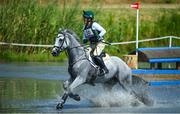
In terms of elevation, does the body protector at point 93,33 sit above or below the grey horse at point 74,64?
above

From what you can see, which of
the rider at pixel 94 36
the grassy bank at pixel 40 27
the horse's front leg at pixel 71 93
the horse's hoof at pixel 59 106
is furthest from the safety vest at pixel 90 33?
the grassy bank at pixel 40 27

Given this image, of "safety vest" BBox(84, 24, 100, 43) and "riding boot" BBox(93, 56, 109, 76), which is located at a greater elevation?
"safety vest" BBox(84, 24, 100, 43)

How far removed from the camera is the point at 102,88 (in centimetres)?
2488

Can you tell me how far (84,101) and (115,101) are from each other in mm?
1278

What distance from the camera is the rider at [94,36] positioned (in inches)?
936

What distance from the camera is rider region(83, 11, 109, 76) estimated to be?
23.8 metres

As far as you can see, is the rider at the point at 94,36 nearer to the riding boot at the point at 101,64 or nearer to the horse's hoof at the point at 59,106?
the riding boot at the point at 101,64

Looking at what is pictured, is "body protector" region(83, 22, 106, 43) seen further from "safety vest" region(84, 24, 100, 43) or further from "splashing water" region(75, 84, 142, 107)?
"splashing water" region(75, 84, 142, 107)

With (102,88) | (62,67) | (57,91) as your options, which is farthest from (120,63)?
(62,67)

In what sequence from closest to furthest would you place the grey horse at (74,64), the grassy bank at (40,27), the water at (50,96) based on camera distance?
the water at (50,96), the grey horse at (74,64), the grassy bank at (40,27)

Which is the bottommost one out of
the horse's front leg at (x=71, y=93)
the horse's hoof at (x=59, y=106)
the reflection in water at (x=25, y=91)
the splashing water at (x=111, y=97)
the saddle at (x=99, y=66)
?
the reflection in water at (x=25, y=91)

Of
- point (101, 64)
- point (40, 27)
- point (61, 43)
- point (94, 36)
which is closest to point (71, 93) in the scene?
point (61, 43)

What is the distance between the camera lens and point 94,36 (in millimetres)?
23859

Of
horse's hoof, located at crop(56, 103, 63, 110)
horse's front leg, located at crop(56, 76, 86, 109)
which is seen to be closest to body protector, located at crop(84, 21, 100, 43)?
horse's front leg, located at crop(56, 76, 86, 109)
